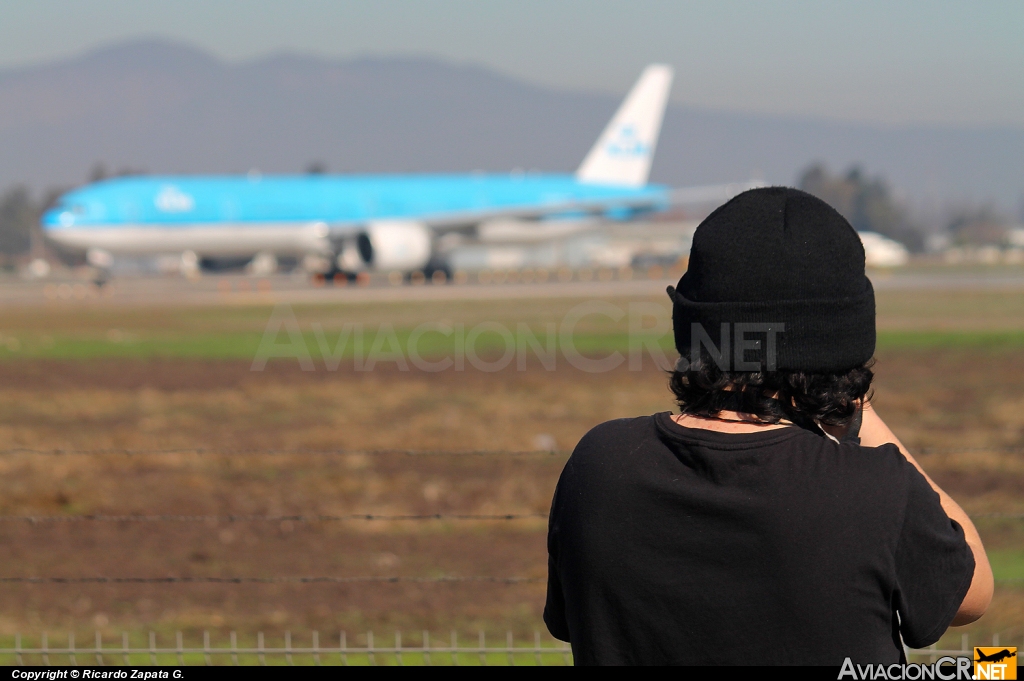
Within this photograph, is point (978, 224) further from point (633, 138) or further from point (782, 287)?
point (782, 287)

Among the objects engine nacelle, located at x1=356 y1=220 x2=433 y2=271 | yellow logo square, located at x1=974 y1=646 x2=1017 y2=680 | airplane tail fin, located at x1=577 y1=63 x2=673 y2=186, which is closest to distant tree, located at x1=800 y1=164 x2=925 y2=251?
airplane tail fin, located at x1=577 y1=63 x2=673 y2=186

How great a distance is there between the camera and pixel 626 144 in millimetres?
57094

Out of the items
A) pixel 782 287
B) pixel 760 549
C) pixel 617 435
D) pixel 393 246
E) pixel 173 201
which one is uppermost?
pixel 782 287

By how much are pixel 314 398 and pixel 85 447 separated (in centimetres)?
441

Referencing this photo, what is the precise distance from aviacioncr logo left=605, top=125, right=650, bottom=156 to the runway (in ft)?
38.5

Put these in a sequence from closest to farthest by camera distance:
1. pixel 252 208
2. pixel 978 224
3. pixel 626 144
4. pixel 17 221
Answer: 1. pixel 252 208
2. pixel 626 144
3. pixel 17 221
4. pixel 978 224

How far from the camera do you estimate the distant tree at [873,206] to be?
151m

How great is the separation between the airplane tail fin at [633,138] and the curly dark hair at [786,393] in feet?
178

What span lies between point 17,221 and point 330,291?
133349 mm

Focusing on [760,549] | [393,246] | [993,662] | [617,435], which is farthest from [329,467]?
[393,246]

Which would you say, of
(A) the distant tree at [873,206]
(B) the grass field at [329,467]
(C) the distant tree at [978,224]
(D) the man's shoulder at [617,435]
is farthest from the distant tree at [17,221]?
(D) the man's shoulder at [617,435]

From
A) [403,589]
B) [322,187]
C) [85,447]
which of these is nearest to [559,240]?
[322,187]

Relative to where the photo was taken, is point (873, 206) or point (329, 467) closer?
point (329, 467)

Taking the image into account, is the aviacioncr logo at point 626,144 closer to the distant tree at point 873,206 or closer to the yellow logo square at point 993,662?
the yellow logo square at point 993,662
